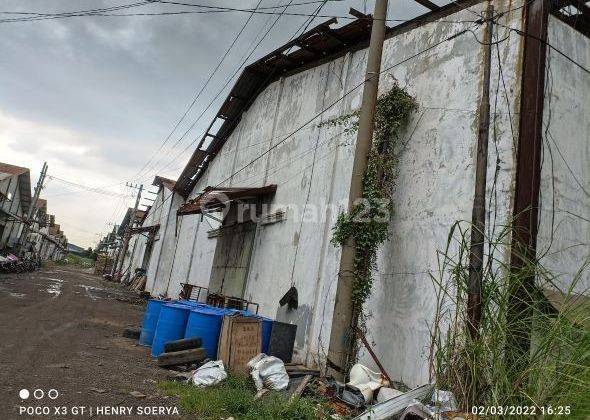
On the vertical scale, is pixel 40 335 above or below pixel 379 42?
below

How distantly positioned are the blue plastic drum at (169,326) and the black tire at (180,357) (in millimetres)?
556

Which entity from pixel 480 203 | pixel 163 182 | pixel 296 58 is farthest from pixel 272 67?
pixel 163 182

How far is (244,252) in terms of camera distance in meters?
10.8

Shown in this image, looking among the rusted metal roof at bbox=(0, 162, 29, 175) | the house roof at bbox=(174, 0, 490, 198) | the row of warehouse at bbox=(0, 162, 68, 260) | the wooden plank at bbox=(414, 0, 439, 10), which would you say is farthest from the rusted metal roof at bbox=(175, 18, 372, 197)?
the rusted metal roof at bbox=(0, 162, 29, 175)

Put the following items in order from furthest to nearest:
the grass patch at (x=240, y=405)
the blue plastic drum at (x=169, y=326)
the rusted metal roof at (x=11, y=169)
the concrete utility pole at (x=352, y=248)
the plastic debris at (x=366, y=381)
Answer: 1. the rusted metal roof at (x=11, y=169)
2. the blue plastic drum at (x=169, y=326)
3. the concrete utility pole at (x=352, y=248)
4. the plastic debris at (x=366, y=381)
5. the grass patch at (x=240, y=405)

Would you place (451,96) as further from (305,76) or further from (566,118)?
(305,76)

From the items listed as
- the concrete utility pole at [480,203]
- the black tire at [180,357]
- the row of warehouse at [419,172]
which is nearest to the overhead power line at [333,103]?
the row of warehouse at [419,172]

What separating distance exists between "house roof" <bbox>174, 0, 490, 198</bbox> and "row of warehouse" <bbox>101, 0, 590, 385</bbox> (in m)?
0.04

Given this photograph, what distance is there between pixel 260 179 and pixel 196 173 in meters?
8.17

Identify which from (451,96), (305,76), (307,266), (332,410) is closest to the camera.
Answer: (332,410)

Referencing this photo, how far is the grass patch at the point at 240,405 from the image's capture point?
416 cm

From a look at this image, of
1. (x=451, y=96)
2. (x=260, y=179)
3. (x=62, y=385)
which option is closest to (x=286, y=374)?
(x=62, y=385)

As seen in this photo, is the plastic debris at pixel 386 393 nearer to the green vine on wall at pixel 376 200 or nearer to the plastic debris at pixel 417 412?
the plastic debris at pixel 417 412

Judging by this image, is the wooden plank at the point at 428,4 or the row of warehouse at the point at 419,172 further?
the wooden plank at the point at 428,4
